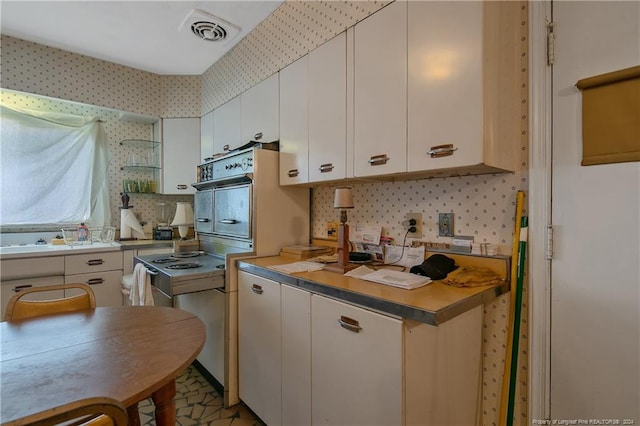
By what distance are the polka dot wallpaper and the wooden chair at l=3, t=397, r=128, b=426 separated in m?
1.46

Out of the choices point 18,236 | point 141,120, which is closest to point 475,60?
point 141,120

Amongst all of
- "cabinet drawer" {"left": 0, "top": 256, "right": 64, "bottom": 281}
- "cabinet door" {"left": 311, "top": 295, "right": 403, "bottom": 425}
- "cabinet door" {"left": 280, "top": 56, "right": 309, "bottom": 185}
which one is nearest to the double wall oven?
"cabinet door" {"left": 280, "top": 56, "right": 309, "bottom": 185}

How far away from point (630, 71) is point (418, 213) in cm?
97

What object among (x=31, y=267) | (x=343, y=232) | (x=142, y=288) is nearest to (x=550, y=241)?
(x=343, y=232)

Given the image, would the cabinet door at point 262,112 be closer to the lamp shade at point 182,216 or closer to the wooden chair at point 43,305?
the lamp shade at point 182,216

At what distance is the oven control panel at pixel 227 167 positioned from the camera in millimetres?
2123

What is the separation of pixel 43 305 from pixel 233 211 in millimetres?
1147

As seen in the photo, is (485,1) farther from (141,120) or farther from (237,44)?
(141,120)

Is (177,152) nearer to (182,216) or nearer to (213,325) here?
(182,216)

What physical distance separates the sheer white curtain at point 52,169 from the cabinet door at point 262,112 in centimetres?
186

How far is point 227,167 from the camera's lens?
92.3 inches

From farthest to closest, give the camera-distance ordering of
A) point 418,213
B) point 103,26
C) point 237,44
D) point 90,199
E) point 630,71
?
1. point 90,199
2. point 237,44
3. point 103,26
4. point 418,213
5. point 630,71

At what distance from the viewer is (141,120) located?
3.52 metres

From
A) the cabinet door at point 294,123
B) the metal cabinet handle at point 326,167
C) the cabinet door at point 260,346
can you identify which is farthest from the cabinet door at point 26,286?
the metal cabinet handle at point 326,167
